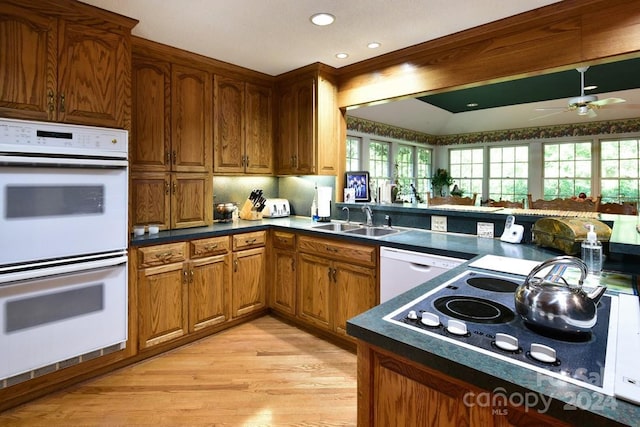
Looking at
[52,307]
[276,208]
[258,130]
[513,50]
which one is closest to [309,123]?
[258,130]

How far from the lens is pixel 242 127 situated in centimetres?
345

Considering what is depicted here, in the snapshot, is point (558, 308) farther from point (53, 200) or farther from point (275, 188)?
point (275, 188)

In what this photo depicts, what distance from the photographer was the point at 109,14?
7.38 feet

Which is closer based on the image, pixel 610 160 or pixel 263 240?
pixel 263 240

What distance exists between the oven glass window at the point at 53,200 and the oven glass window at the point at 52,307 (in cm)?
48

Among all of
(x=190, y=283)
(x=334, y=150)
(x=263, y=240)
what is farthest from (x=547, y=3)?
(x=190, y=283)

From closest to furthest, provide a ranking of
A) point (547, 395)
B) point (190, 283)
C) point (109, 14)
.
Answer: point (547, 395) < point (109, 14) < point (190, 283)

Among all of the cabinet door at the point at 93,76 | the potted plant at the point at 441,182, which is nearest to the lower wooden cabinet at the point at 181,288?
the cabinet door at the point at 93,76

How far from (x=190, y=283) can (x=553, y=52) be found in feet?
9.80

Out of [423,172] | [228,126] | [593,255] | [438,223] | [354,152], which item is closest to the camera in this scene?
[593,255]

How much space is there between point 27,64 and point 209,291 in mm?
1906

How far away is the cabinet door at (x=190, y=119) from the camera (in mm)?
2945

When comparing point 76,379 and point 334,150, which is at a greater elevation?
point 334,150

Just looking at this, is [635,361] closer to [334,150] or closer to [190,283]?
[190,283]
